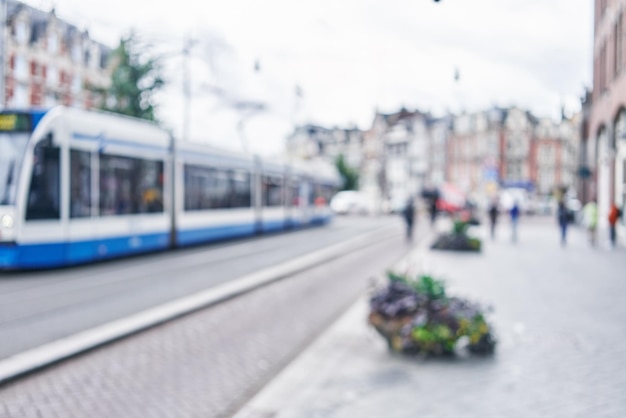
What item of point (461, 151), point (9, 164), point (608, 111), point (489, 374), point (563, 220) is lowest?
point (489, 374)

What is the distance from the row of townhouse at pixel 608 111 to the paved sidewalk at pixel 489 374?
61.1 feet

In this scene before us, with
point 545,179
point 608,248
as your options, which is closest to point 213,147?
point 608,248

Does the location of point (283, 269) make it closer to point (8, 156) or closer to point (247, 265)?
point (247, 265)

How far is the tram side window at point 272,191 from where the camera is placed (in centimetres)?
2873

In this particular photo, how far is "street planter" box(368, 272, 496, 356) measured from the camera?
7.00 metres

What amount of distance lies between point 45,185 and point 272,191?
16.1 meters

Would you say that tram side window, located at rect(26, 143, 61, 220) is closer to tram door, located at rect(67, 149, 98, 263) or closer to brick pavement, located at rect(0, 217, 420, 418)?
tram door, located at rect(67, 149, 98, 263)

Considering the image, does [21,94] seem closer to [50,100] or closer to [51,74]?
[50,100]

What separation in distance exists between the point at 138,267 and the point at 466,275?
6.79 m

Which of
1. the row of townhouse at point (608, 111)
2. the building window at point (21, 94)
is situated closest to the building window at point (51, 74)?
the building window at point (21, 94)

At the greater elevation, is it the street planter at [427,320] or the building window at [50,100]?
the building window at [50,100]

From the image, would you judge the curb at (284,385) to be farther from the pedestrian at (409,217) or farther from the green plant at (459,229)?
the pedestrian at (409,217)

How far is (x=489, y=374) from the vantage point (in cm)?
637

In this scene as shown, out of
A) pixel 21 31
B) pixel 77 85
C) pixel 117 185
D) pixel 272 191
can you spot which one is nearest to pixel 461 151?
pixel 272 191
